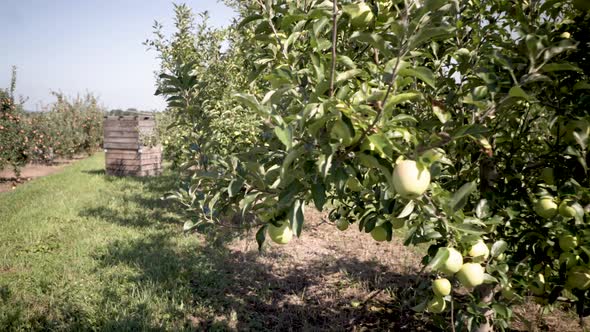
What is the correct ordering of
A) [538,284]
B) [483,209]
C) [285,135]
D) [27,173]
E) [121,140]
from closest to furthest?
1. [285,135]
2. [483,209]
3. [538,284]
4. [121,140]
5. [27,173]

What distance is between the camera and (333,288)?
3592mm

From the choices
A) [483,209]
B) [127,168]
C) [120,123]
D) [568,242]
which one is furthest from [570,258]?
[120,123]

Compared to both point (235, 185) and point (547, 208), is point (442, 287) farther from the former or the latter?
point (235, 185)

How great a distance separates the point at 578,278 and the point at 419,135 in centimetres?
93

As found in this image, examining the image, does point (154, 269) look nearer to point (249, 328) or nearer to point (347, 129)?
point (249, 328)

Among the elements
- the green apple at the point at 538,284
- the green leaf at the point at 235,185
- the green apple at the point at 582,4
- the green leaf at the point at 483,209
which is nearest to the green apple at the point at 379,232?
the green leaf at the point at 483,209

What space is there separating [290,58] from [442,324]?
5.63 ft

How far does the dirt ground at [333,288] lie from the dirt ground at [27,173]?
24.0 ft

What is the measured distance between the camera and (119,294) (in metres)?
3.28

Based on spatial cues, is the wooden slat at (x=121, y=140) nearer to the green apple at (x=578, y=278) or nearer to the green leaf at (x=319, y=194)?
the green leaf at (x=319, y=194)

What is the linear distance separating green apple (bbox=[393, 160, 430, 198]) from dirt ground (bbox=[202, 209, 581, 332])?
132 centimetres

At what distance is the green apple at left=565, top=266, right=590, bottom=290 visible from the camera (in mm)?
1457

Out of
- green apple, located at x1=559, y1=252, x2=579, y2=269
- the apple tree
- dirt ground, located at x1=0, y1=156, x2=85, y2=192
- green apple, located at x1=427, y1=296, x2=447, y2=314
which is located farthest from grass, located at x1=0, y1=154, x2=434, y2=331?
dirt ground, located at x1=0, y1=156, x2=85, y2=192

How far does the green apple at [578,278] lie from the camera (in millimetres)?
1457
